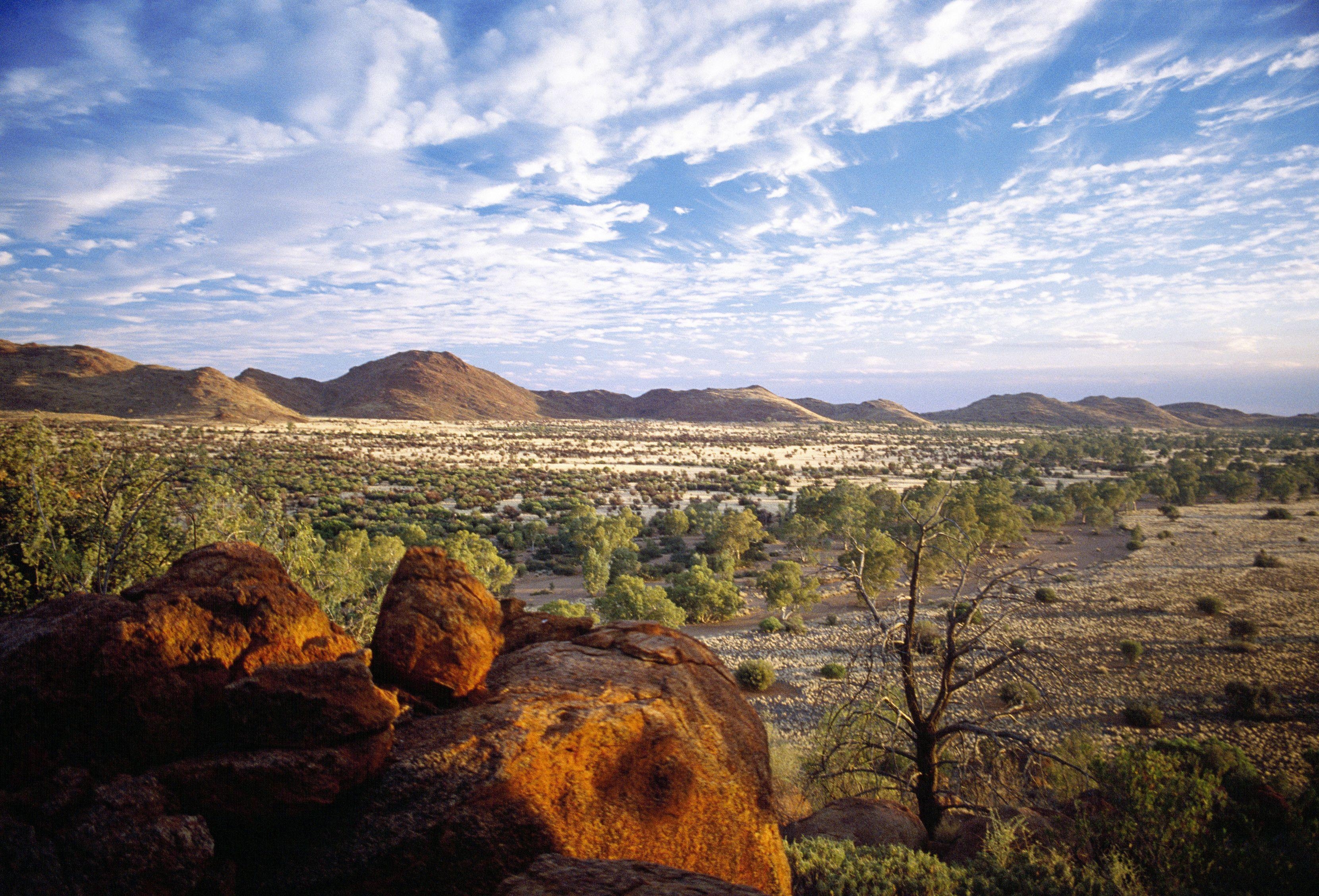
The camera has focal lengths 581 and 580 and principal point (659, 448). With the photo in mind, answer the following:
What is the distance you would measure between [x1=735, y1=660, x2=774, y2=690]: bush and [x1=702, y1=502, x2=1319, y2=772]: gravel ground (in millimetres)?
356

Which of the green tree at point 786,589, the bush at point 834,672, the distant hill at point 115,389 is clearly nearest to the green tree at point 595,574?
the green tree at point 786,589

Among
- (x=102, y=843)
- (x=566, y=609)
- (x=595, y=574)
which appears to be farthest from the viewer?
(x=595, y=574)

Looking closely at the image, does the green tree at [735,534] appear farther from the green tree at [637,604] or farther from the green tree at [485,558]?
the green tree at [485,558]

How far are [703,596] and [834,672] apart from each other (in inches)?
303

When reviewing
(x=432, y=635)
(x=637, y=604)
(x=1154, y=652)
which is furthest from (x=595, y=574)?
(x=1154, y=652)

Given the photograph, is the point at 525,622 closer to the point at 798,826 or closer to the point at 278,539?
the point at 798,826

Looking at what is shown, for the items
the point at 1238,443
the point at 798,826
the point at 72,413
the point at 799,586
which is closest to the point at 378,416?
the point at 72,413

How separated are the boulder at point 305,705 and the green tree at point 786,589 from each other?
2516 cm

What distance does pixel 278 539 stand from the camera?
47.2 ft

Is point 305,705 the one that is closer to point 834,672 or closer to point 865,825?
point 865,825

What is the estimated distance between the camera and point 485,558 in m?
26.6

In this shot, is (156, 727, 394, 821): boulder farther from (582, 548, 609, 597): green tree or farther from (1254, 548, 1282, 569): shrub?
(1254, 548, 1282, 569): shrub

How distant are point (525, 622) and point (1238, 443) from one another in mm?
167540

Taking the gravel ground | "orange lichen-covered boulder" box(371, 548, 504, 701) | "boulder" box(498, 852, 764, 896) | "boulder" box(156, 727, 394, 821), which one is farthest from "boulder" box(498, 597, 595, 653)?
the gravel ground
